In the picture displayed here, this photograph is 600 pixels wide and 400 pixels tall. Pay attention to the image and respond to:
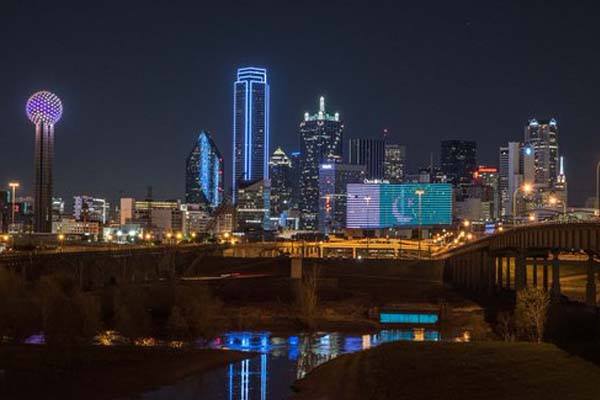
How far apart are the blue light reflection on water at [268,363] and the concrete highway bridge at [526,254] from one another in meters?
17.1

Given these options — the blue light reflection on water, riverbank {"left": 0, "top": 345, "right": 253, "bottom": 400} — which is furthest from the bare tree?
riverbank {"left": 0, "top": 345, "right": 253, "bottom": 400}

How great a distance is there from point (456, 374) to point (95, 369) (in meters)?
28.1

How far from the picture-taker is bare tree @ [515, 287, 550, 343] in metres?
77.7

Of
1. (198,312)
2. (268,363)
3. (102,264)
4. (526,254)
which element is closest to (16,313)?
(198,312)

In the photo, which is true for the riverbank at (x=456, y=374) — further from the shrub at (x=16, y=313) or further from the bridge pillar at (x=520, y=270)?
the bridge pillar at (x=520, y=270)

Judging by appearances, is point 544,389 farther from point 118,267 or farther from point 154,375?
point 118,267

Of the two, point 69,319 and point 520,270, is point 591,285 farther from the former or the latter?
point 69,319

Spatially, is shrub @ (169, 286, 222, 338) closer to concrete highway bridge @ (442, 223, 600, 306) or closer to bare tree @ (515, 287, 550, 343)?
bare tree @ (515, 287, 550, 343)

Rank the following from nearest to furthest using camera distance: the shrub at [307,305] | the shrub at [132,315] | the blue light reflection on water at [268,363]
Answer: the blue light reflection on water at [268,363]
the shrub at [132,315]
the shrub at [307,305]

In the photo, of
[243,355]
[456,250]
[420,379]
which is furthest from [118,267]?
[420,379]

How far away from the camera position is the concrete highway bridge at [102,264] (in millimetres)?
118619

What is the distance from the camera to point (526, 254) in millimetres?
113938

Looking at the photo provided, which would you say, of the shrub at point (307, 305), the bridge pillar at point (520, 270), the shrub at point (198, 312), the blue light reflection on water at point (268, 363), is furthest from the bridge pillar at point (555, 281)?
the shrub at point (198, 312)

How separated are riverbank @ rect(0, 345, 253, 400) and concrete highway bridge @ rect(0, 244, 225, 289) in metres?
37.8
